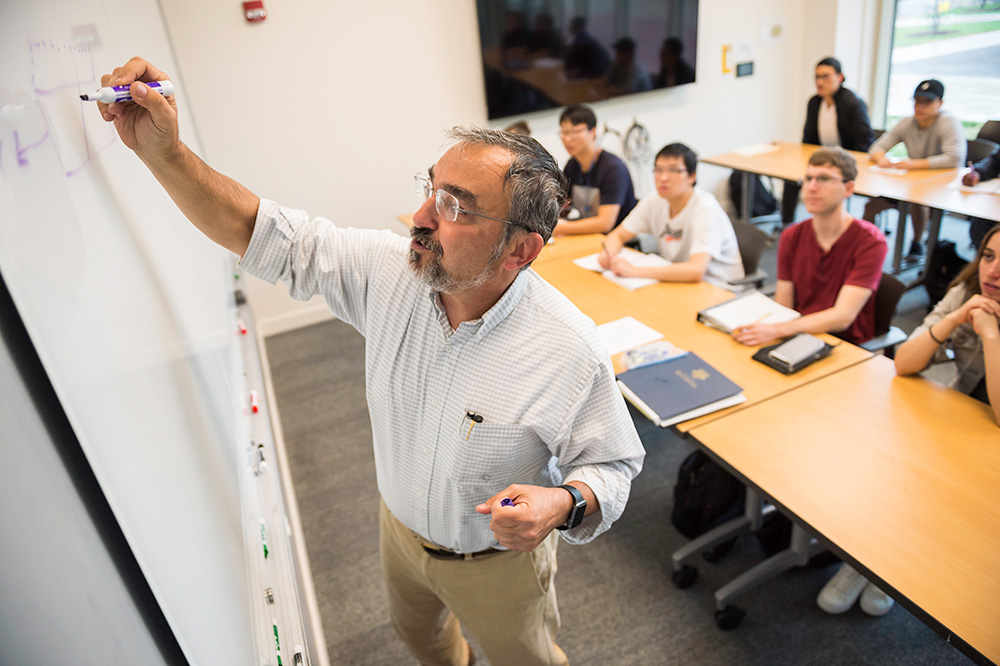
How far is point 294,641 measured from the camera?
1.37 m

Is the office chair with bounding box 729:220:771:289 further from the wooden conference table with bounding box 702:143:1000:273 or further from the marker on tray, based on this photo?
the marker on tray

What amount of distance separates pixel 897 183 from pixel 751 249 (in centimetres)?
175

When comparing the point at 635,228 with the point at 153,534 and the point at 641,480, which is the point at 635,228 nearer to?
the point at 641,480

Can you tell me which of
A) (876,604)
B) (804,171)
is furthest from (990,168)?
(876,604)

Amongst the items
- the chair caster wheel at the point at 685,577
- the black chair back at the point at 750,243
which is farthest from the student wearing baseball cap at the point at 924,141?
the chair caster wheel at the point at 685,577

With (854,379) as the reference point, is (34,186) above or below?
above

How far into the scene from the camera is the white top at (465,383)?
49.3 inches

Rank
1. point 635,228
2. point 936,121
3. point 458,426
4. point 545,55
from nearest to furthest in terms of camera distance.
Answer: point 458,426 < point 635,228 < point 936,121 < point 545,55

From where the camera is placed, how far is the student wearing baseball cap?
427cm

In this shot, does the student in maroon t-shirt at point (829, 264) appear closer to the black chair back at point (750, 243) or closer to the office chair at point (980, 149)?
the black chair back at point (750, 243)

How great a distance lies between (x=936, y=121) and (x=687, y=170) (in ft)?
8.72

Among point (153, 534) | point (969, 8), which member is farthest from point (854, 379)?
point (969, 8)

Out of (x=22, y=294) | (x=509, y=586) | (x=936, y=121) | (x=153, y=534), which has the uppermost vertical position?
(x=22, y=294)

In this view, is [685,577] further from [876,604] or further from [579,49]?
[579,49]
